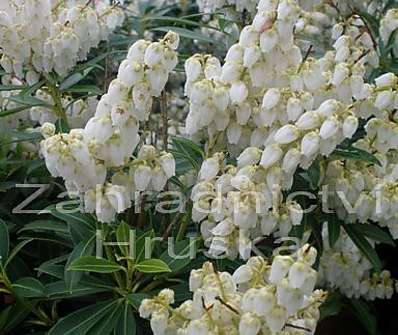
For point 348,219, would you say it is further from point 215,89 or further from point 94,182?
point 94,182

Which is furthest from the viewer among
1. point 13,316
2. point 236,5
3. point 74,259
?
point 236,5

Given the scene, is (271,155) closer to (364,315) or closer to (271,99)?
(271,99)

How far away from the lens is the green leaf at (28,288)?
2.01 m

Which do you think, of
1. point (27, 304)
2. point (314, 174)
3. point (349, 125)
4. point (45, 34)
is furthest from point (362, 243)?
point (45, 34)

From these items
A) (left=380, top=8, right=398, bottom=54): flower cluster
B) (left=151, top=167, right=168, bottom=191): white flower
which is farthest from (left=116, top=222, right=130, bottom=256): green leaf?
(left=380, top=8, right=398, bottom=54): flower cluster

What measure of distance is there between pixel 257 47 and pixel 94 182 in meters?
0.47

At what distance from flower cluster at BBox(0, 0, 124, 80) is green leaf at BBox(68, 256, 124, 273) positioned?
0.63 meters

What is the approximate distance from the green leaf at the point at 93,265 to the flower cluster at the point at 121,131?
0.41ft

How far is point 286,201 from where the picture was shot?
6.68 ft

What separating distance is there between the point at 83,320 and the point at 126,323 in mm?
115

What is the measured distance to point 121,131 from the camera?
1800 mm

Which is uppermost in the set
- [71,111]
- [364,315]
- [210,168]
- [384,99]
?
[384,99]

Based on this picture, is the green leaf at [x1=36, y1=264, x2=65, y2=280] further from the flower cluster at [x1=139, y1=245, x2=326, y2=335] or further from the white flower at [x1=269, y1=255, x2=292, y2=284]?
the white flower at [x1=269, y1=255, x2=292, y2=284]

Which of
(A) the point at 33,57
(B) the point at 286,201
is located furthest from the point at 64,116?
(B) the point at 286,201
